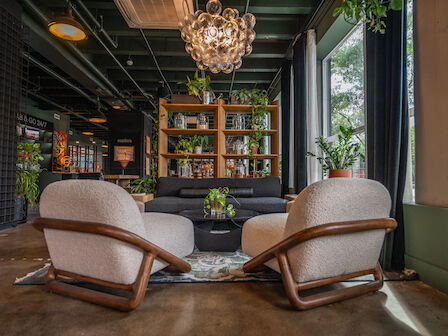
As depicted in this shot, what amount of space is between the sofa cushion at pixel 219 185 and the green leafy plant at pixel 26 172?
100 inches

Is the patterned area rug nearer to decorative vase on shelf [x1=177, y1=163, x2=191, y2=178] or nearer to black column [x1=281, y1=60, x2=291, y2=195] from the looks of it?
decorative vase on shelf [x1=177, y1=163, x2=191, y2=178]

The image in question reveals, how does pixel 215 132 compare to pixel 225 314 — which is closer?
pixel 225 314

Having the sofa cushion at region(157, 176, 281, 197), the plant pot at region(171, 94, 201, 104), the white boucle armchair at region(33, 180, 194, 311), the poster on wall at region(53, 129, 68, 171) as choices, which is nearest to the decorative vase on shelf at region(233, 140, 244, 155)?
the sofa cushion at region(157, 176, 281, 197)

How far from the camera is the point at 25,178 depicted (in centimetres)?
441

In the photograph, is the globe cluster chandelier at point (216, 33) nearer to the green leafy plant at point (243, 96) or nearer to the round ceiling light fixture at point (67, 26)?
the green leafy plant at point (243, 96)

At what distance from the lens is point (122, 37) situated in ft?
17.5

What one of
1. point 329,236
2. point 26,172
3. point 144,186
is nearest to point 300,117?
point 144,186

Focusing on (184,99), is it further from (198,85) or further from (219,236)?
(219,236)

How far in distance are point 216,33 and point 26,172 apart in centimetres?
415

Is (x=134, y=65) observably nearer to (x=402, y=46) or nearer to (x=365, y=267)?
(x=402, y=46)

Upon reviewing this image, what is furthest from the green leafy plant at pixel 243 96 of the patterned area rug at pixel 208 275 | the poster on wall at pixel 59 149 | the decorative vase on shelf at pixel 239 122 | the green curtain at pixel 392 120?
the poster on wall at pixel 59 149

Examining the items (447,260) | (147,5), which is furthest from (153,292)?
(147,5)

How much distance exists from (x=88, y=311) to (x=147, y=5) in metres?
3.47

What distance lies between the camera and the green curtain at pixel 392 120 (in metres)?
2.00
